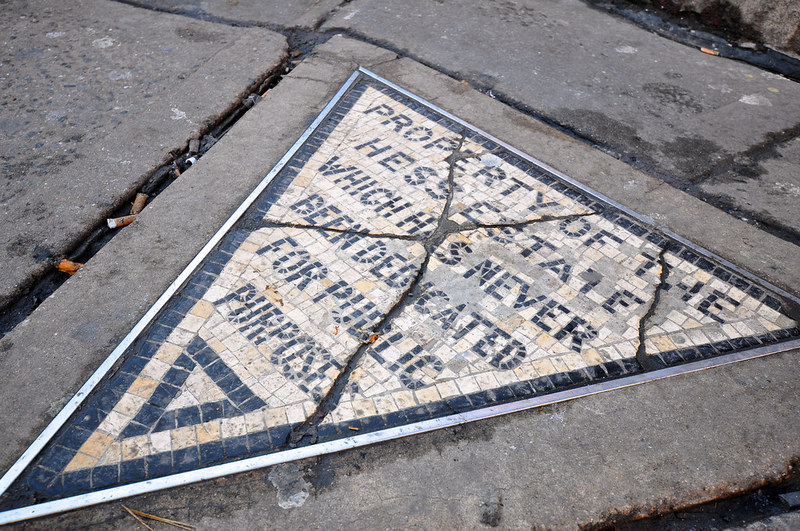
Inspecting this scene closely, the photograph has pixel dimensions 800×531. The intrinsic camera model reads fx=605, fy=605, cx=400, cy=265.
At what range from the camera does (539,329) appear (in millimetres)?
2756

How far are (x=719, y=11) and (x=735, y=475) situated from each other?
437 cm

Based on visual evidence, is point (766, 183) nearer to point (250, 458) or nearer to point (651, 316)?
point (651, 316)

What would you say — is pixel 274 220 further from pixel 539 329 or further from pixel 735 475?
pixel 735 475

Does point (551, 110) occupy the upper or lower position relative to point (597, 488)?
upper

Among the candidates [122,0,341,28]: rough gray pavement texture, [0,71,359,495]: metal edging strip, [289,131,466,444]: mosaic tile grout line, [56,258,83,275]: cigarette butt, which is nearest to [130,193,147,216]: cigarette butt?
[56,258,83,275]: cigarette butt

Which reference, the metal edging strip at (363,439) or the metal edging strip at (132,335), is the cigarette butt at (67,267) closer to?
the metal edging strip at (132,335)

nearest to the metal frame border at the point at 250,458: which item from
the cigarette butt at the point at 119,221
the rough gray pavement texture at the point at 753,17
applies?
the cigarette butt at the point at 119,221

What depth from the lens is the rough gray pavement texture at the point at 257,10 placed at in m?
5.01

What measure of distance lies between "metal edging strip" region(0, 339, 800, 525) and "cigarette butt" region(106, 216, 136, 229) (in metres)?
1.55

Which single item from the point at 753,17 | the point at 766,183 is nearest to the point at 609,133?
the point at 766,183

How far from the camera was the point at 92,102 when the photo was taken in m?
4.05

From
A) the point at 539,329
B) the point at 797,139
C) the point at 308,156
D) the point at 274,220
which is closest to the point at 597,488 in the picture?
the point at 539,329

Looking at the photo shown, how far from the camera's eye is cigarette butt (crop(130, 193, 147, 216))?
3.32m

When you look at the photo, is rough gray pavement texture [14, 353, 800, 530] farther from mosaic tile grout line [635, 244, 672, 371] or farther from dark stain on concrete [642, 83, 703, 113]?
dark stain on concrete [642, 83, 703, 113]
